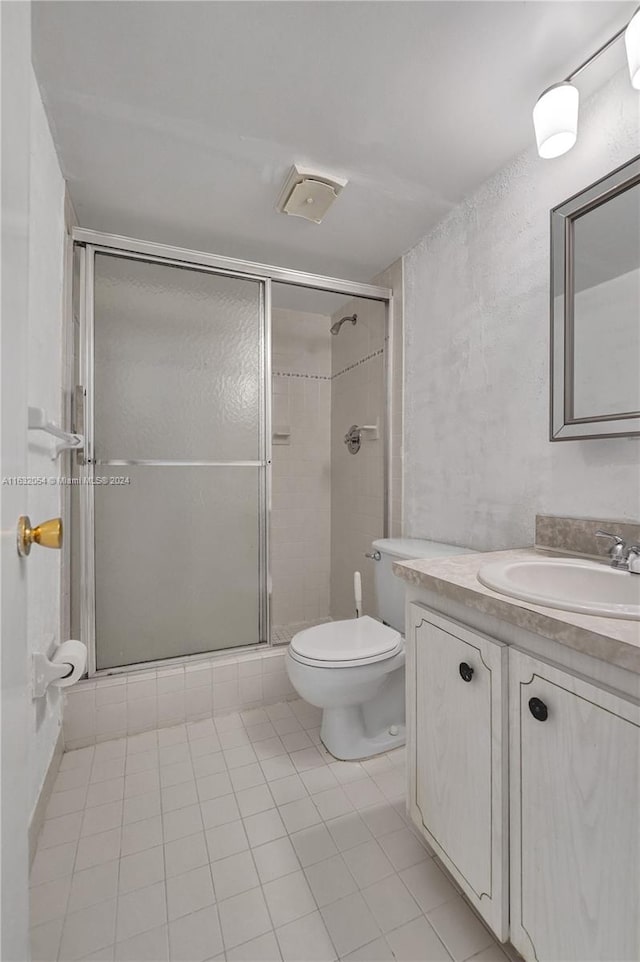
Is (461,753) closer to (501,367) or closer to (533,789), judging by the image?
(533,789)

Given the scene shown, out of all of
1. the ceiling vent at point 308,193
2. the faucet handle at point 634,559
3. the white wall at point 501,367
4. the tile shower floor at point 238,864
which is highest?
the ceiling vent at point 308,193

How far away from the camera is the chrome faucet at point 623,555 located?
1.06 metres

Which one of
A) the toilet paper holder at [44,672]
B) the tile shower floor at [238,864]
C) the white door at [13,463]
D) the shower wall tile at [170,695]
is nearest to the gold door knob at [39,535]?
the white door at [13,463]

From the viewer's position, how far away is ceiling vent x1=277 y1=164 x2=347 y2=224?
161 centimetres

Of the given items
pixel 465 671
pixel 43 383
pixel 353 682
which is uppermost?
pixel 43 383

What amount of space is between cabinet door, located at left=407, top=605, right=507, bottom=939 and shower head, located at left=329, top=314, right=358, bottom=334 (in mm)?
2035

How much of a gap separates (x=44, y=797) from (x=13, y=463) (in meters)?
1.42

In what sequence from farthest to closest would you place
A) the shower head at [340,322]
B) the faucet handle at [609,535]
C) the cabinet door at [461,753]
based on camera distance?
1. the shower head at [340,322]
2. the faucet handle at [609,535]
3. the cabinet door at [461,753]

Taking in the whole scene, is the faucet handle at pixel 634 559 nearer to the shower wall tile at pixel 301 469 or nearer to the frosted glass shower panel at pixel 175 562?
the frosted glass shower panel at pixel 175 562

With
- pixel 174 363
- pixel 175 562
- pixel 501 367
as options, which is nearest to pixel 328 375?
pixel 174 363

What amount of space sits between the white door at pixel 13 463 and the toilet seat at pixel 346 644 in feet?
3.46

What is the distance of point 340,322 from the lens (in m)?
2.74

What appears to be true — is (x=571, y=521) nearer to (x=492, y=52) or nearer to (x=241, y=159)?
(x=492, y=52)

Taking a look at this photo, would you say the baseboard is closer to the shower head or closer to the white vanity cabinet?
the white vanity cabinet
